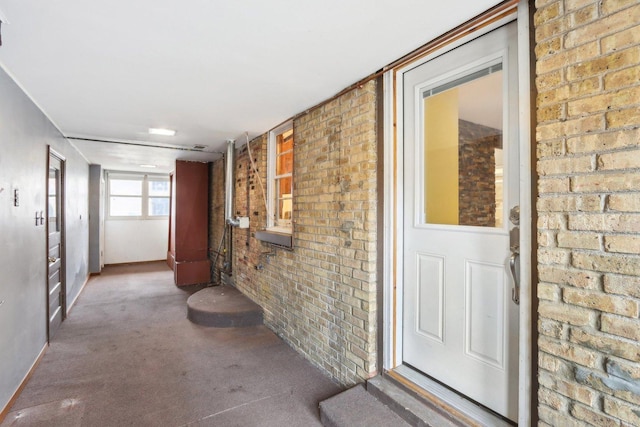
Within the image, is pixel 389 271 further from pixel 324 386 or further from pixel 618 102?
pixel 618 102

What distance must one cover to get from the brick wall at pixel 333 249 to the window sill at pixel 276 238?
10cm

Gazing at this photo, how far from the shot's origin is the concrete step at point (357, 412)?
204cm

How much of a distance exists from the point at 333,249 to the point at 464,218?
115cm

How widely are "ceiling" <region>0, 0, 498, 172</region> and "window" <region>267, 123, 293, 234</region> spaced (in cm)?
66

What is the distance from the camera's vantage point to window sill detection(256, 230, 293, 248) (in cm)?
346

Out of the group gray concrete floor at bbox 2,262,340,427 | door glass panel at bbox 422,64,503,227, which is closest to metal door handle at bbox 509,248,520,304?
door glass panel at bbox 422,64,503,227

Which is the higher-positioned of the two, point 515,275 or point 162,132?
point 162,132

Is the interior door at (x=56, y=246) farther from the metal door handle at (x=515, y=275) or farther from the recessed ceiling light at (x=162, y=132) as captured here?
the metal door handle at (x=515, y=275)

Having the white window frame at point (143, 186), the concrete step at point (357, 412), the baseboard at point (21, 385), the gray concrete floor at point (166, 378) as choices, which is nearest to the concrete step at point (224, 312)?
the gray concrete floor at point (166, 378)

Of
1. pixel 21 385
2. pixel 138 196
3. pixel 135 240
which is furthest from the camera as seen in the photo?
pixel 138 196

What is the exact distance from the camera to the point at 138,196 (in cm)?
894

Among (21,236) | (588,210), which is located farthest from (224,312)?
(588,210)

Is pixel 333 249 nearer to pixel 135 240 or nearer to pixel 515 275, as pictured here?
pixel 515 275

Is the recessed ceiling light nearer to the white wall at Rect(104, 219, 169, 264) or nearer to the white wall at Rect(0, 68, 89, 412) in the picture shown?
the white wall at Rect(0, 68, 89, 412)
